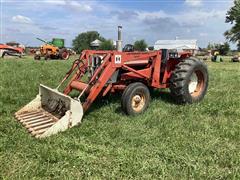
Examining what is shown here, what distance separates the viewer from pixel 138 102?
7004 mm

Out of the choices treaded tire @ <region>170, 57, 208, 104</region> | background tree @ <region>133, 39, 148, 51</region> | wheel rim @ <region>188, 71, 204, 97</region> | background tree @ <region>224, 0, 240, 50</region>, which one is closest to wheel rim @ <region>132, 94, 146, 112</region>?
treaded tire @ <region>170, 57, 208, 104</region>

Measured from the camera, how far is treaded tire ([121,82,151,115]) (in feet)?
21.9

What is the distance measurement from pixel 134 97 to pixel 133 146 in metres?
1.86

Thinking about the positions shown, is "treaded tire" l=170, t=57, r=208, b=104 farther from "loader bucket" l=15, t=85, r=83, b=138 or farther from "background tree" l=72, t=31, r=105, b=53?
"background tree" l=72, t=31, r=105, b=53

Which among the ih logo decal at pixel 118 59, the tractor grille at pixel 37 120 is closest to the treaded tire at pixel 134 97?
the ih logo decal at pixel 118 59

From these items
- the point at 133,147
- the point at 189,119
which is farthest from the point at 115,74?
the point at 133,147

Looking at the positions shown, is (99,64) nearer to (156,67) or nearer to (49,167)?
(156,67)

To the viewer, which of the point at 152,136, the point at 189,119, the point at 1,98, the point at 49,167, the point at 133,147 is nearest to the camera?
the point at 49,167

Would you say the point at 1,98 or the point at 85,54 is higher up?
the point at 85,54

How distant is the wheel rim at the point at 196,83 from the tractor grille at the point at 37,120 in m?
3.53

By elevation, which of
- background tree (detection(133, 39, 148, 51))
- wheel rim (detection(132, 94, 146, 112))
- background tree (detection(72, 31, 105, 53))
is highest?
background tree (detection(72, 31, 105, 53))

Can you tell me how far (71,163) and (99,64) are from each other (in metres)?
3.01

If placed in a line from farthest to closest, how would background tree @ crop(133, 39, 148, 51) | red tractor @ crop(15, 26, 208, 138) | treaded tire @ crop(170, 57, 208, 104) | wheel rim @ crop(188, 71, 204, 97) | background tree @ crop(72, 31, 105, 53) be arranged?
1. background tree @ crop(72, 31, 105, 53)
2. background tree @ crop(133, 39, 148, 51)
3. wheel rim @ crop(188, 71, 204, 97)
4. treaded tire @ crop(170, 57, 208, 104)
5. red tractor @ crop(15, 26, 208, 138)

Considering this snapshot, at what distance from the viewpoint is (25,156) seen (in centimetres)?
475
